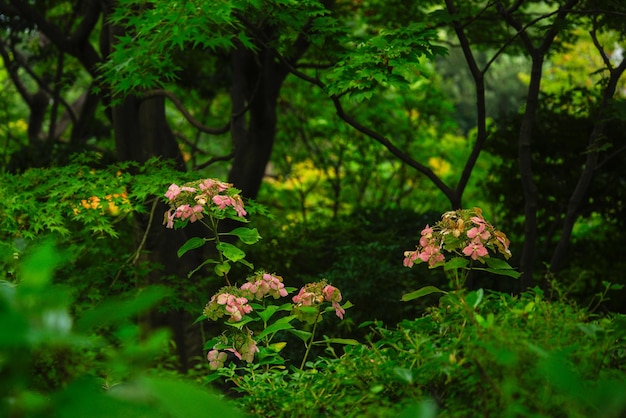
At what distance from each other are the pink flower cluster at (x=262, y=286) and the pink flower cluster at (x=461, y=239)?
2.32 feet

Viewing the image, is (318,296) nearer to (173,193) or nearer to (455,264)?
(455,264)

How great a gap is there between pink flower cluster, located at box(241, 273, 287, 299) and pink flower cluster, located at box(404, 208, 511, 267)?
2.32 feet

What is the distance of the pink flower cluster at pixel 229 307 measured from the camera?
3375mm

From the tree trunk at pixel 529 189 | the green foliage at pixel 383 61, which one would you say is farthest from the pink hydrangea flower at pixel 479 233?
the tree trunk at pixel 529 189

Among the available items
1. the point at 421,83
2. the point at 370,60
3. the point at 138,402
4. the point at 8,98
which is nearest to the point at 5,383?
the point at 138,402

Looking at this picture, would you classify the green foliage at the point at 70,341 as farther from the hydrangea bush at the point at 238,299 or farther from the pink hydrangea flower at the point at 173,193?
the pink hydrangea flower at the point at 173,193

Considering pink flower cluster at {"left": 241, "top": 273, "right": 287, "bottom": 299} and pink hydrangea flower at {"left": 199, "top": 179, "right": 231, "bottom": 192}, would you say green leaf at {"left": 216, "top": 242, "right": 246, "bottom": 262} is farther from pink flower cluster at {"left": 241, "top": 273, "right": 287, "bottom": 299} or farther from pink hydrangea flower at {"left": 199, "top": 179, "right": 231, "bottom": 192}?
pink hydrangea flower at {"left": 199, "top": 179, "right": 231, "bottom": 192}

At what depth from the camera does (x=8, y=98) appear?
12.2m

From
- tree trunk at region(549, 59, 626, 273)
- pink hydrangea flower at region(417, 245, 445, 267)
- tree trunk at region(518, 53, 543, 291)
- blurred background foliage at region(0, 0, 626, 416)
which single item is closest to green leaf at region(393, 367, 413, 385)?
blurred background foliage at region(0, 0, 626, 416)

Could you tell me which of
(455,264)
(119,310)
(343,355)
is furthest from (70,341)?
(455,264)

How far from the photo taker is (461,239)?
3.18 metres

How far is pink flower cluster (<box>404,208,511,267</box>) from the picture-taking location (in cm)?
313

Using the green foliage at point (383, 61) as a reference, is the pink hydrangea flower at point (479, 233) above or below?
below

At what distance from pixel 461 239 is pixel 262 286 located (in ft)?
3.21
